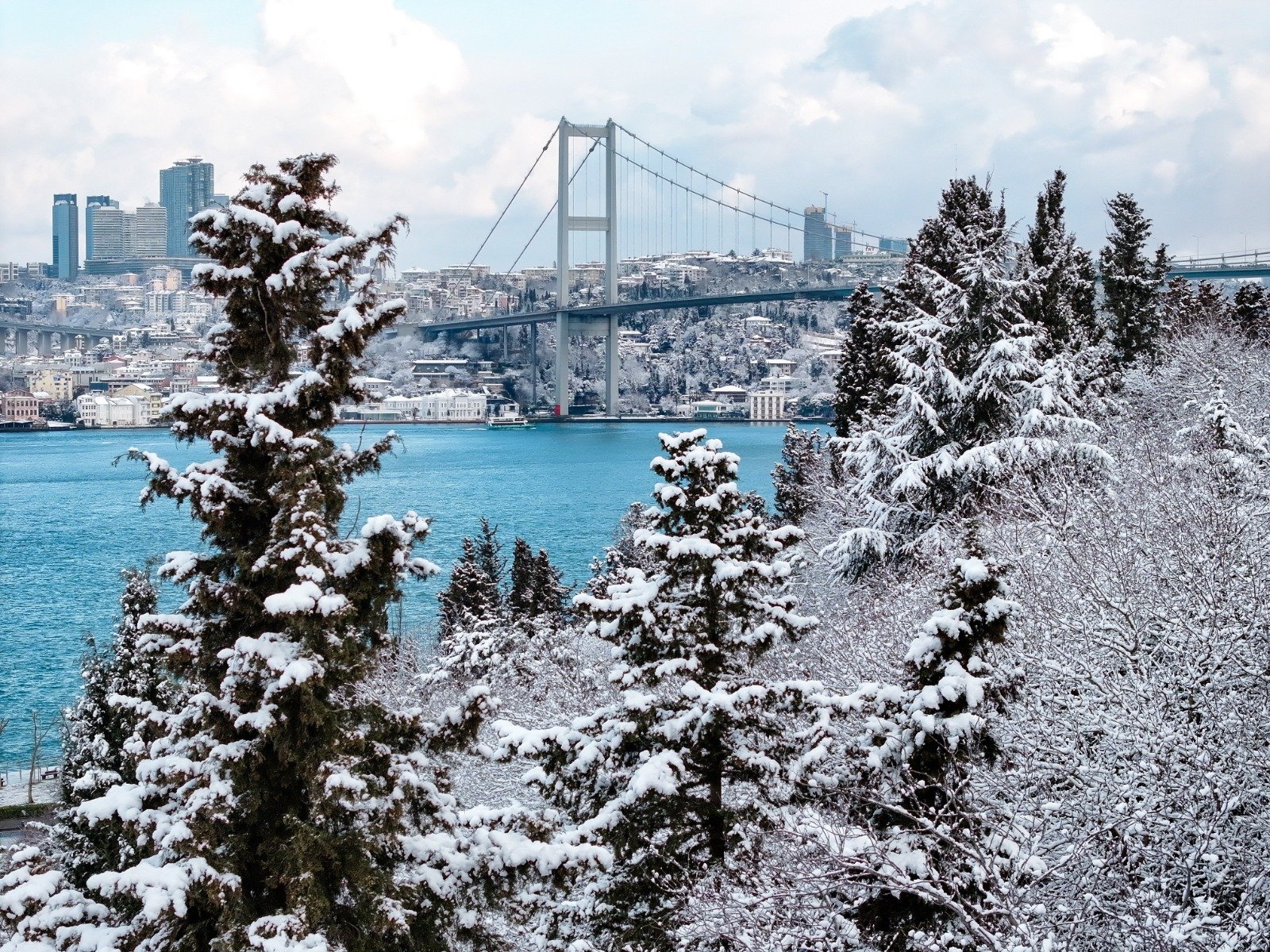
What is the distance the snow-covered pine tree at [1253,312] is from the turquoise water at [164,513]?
52.0 ft

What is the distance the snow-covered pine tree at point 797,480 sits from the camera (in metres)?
23.2

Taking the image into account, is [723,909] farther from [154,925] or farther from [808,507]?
[808,507]

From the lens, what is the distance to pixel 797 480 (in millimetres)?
26203

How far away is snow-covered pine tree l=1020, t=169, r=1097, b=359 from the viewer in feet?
57.2

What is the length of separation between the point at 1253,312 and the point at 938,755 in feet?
86.4

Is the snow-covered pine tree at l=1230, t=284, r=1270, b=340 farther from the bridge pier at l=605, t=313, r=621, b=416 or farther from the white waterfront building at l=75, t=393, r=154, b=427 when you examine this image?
the white waterfront building at l=75, t=393, r=154, b=427

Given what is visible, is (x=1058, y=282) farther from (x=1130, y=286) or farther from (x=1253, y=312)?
(x=1253, y=312)

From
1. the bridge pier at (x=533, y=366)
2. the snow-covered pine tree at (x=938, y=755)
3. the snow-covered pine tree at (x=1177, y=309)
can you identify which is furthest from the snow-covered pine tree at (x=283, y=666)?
the bridge pier at (x=533, y=366)

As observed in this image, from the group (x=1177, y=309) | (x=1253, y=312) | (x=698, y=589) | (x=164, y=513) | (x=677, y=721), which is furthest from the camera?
(x=164, y=513)

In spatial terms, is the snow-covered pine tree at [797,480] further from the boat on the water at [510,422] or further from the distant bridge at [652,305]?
the boat on the water at [510,422]

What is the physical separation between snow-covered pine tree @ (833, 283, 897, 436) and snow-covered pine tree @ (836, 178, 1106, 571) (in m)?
5.14

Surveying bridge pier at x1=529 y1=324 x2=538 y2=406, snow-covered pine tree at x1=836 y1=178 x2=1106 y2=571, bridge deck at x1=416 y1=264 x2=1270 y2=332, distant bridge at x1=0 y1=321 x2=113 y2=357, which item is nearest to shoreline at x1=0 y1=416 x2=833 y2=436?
bridge pier at x1=529 y1=324 x2=538 y2=406

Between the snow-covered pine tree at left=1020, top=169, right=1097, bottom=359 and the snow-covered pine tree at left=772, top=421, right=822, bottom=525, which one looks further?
the snow-covered pine tree at left=772, top=421, right=822, bottom=525

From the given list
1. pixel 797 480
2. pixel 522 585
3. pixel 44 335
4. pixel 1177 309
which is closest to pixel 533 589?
pixel 522 585
